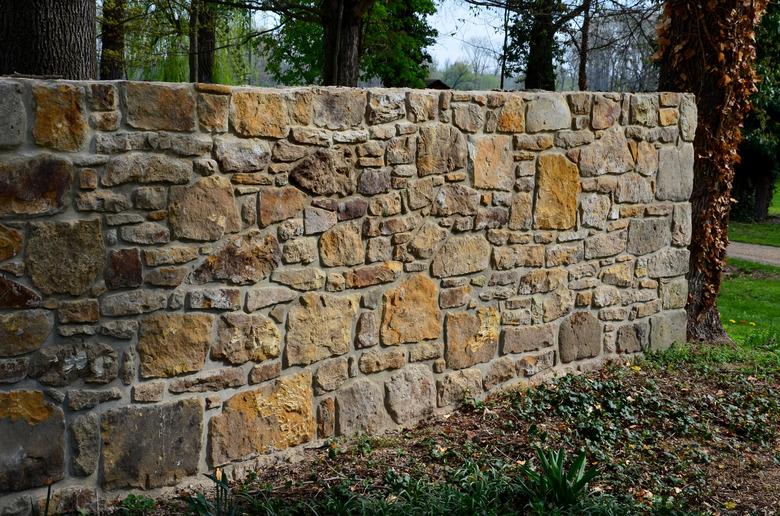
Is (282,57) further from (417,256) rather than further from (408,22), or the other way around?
(417,256)

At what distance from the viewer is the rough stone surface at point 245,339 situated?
390 cm

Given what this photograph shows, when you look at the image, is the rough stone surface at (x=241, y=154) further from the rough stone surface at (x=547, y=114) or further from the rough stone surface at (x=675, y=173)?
the rough stone surface at (x=675, y=173)

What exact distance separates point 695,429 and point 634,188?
1744 mm

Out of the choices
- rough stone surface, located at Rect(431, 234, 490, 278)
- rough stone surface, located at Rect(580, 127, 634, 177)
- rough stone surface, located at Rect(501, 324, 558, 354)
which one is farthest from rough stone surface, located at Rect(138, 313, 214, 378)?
rough stone surface, located at Rect(580, 127, 634, 177)

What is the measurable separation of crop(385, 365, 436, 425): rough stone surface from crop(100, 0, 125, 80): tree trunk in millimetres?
8267

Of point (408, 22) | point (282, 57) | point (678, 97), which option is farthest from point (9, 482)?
point (408, 22)

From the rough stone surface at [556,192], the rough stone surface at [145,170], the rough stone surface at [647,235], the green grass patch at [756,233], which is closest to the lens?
the rough stone surface at [145,170]

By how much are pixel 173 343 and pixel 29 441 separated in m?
0.71

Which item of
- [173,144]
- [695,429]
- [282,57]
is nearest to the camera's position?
[173,144]

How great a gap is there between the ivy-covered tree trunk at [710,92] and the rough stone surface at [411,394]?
10.1ft

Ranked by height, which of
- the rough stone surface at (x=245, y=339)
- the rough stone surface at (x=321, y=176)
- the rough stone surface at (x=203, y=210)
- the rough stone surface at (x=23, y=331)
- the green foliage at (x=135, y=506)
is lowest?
the green foliage at (x=135, y=506)

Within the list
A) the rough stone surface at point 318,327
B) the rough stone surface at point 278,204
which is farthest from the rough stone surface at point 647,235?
the rough stone surface at point 278,204

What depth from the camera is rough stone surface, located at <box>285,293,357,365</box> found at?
4152mm

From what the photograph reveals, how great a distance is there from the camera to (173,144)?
367 cm
